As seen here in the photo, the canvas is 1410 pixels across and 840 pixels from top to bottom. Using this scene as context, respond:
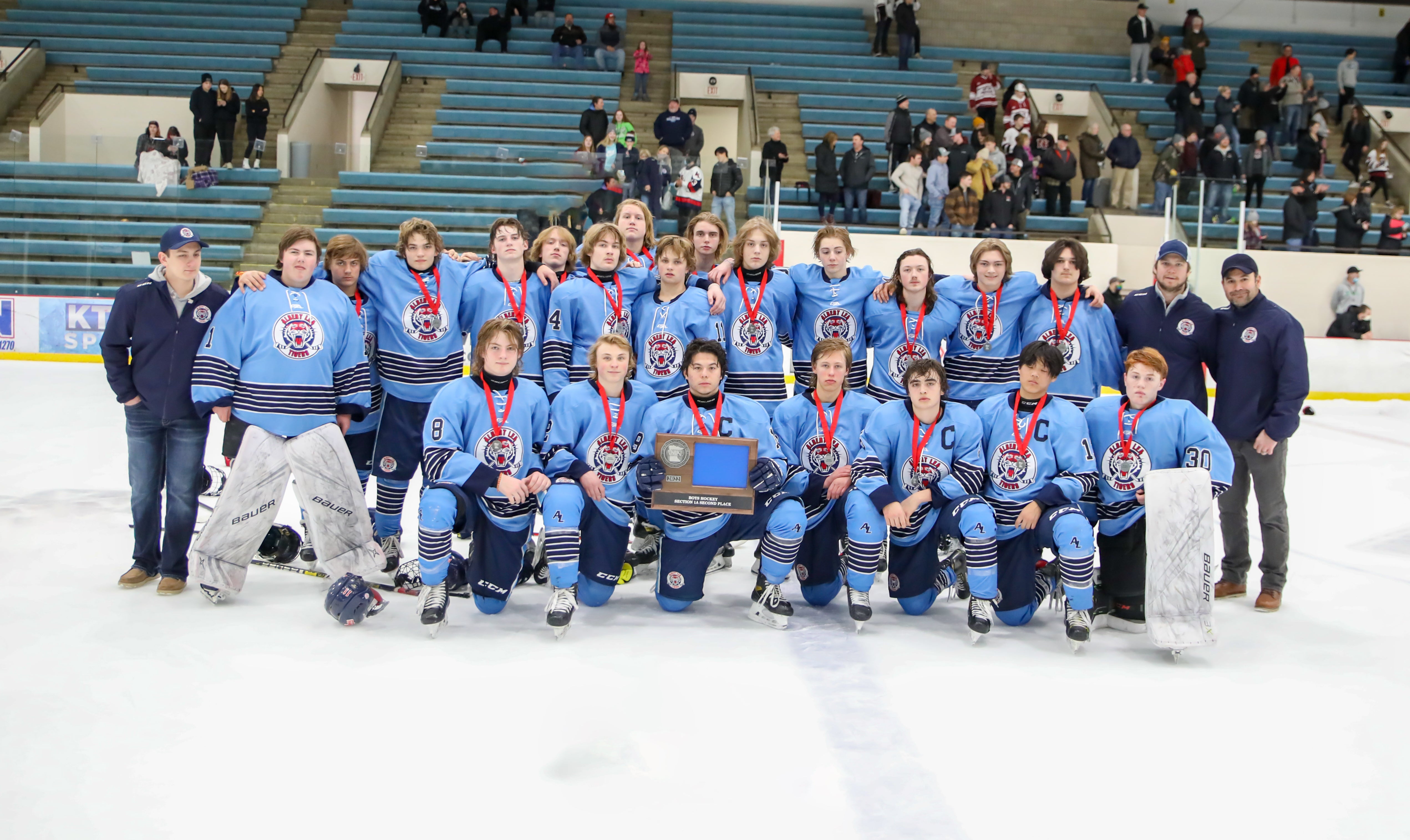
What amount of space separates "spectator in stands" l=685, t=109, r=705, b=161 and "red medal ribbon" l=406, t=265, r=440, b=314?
21.1ft

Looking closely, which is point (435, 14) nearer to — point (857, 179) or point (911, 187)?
point (857, 179)

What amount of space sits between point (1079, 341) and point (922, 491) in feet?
3.96

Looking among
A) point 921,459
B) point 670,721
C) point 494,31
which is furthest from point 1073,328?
point 494,31

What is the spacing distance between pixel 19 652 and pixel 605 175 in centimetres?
740

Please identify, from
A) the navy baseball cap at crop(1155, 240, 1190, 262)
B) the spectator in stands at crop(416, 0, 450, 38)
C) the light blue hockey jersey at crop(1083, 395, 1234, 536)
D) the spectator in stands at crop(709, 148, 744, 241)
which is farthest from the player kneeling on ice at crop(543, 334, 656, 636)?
the spectator in stands at crop(416, 0, 450, 38)

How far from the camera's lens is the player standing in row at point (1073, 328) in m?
4.76

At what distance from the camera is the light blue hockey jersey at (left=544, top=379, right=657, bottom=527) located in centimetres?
418

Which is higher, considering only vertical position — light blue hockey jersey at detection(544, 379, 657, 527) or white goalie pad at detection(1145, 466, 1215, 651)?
light blue hockey jersey at detection(544, 379, 657, 527)

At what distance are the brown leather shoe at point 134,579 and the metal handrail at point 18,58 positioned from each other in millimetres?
15234

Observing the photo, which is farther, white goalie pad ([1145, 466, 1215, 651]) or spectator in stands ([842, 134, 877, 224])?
spectator in stands ([842, 134, 877, 224])

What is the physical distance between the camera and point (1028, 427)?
4.16m

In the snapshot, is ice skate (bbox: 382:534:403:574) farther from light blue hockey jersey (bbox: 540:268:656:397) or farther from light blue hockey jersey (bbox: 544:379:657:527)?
light blue hockey jersey (bbox: 544:379:657:527)

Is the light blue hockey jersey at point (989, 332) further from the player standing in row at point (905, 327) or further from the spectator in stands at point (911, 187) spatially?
the spectator in stands at point (911, 187)

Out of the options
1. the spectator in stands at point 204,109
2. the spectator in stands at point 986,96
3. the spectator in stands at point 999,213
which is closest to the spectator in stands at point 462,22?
the spectator in stands at point 204,109
